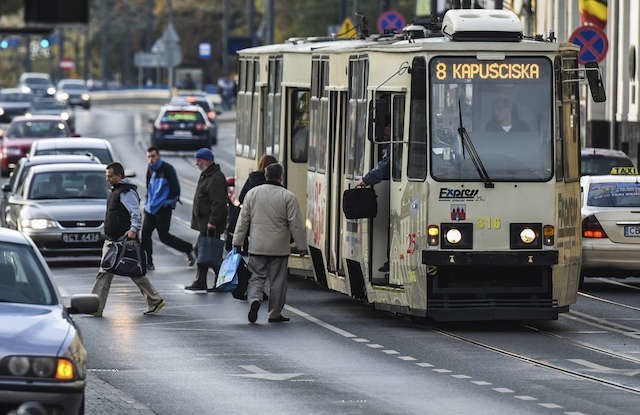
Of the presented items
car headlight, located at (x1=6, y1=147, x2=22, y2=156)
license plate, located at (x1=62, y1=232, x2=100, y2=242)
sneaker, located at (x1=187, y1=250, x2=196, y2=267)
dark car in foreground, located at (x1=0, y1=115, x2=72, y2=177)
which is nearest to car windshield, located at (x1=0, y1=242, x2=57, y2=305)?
license plate, located at (x1=62, y1=232, x2=100, y2=242)

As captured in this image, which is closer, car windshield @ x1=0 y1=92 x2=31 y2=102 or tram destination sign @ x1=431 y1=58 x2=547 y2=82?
tram destination sign @ x1=431 y1=58 x2=547 y2=82

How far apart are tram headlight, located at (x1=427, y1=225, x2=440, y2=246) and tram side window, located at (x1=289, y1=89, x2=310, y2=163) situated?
5.65 meters

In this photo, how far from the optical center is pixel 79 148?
37.4 metres

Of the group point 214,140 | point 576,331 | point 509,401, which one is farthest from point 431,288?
point 214,140

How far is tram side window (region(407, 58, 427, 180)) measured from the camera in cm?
2078

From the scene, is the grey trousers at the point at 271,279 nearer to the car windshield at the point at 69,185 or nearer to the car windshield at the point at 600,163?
the car windshield at the point at 69,185

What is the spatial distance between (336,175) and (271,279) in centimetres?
219

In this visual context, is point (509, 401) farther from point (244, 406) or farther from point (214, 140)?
point (214, 140)

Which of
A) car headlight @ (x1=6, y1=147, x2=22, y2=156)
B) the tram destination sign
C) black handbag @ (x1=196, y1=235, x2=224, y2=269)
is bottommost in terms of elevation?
black handbag @ (x1=196, y1=235, x2=224, y2=269)

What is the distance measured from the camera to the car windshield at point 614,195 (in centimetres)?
2584

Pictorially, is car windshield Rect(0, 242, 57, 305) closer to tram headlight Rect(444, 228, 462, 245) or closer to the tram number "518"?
tram headlight Rect(444, 228, 462, 245)

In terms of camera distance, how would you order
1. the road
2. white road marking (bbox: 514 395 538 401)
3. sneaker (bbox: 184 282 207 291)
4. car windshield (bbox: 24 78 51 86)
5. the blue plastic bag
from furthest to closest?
car windshield (bbox: 24 78 51 86), sneaker (bbox: 184 282 207 291), the blue plastic bag, white road marking (bbox: 514 395 538 401), the road

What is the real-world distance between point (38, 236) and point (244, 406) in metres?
15.1

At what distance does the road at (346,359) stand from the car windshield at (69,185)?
4.83m
